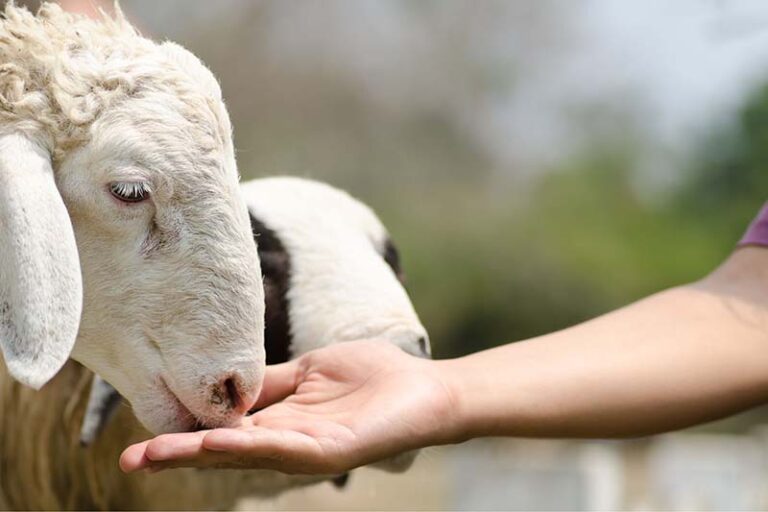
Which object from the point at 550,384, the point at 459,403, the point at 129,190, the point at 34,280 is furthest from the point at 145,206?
the point at 550,384

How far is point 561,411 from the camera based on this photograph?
173cm

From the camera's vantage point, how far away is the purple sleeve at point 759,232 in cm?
197

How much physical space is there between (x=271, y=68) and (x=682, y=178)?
9800 millimetres

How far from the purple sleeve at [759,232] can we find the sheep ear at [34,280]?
121cm

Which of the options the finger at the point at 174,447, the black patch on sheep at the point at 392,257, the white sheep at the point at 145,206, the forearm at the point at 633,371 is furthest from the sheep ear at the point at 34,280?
the black patch on sheep at the point at 392,257

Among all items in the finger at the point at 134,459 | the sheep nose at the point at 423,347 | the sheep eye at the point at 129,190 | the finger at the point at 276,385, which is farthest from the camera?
the sheep nose at the point at 423,347

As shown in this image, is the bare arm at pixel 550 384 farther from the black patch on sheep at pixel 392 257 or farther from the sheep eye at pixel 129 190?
the black patch on sheep at pixel 392 257

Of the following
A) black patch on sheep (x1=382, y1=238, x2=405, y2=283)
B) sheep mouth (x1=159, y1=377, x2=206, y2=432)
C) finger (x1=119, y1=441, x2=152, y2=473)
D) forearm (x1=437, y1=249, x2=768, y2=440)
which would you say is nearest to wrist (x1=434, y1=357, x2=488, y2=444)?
forearm (x1=437, y1=249, x2=768, y2=440)

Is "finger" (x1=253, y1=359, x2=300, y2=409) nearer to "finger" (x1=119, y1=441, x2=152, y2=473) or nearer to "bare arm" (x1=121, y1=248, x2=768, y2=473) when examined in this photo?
"bare arm" (x1=121, y1=248, x2=768, y2=473)

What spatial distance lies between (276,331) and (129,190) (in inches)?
31.5

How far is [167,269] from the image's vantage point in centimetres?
146

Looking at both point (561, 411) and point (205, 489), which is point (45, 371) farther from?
point (205, 489)

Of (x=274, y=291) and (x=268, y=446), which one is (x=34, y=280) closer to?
(x=268, y=446)

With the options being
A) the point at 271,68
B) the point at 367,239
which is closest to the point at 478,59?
the point at 271,68
